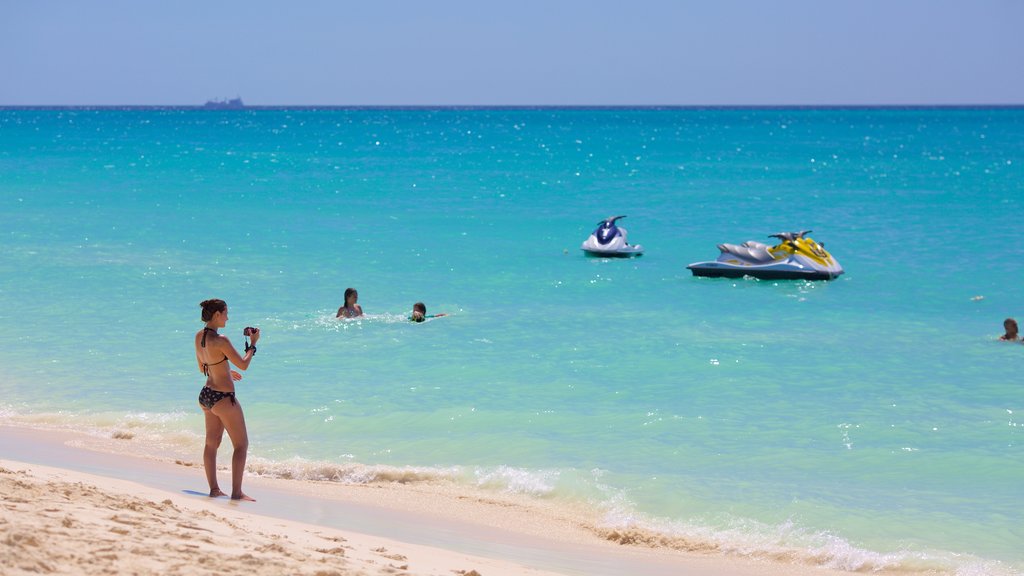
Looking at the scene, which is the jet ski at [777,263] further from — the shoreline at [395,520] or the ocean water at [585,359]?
the shoreline at [395,520]

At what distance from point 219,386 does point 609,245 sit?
17.8 metres

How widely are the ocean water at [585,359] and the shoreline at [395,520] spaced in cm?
48

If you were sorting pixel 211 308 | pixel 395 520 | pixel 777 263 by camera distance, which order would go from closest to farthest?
pixel 211 308 → pixel 395 520 → pixel 777 263

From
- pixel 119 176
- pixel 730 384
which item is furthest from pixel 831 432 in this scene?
pixel 119 176

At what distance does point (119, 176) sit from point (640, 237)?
27424 millimetres

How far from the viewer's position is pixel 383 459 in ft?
38.1

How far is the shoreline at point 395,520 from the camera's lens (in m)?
8.02

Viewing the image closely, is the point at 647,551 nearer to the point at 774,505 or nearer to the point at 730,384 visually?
the point at 774,505

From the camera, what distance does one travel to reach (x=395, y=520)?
9.44 meters

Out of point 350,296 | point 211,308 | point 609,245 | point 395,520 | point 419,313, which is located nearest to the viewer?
point 211,308

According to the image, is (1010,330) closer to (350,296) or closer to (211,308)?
(350,296)

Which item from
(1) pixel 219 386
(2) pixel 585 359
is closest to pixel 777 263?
(2) pixel 585 359

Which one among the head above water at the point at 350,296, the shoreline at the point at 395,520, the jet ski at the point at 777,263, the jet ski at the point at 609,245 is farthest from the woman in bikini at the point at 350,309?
the jet ski at the point at 609,245

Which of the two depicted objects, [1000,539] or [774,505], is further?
[774,505]
